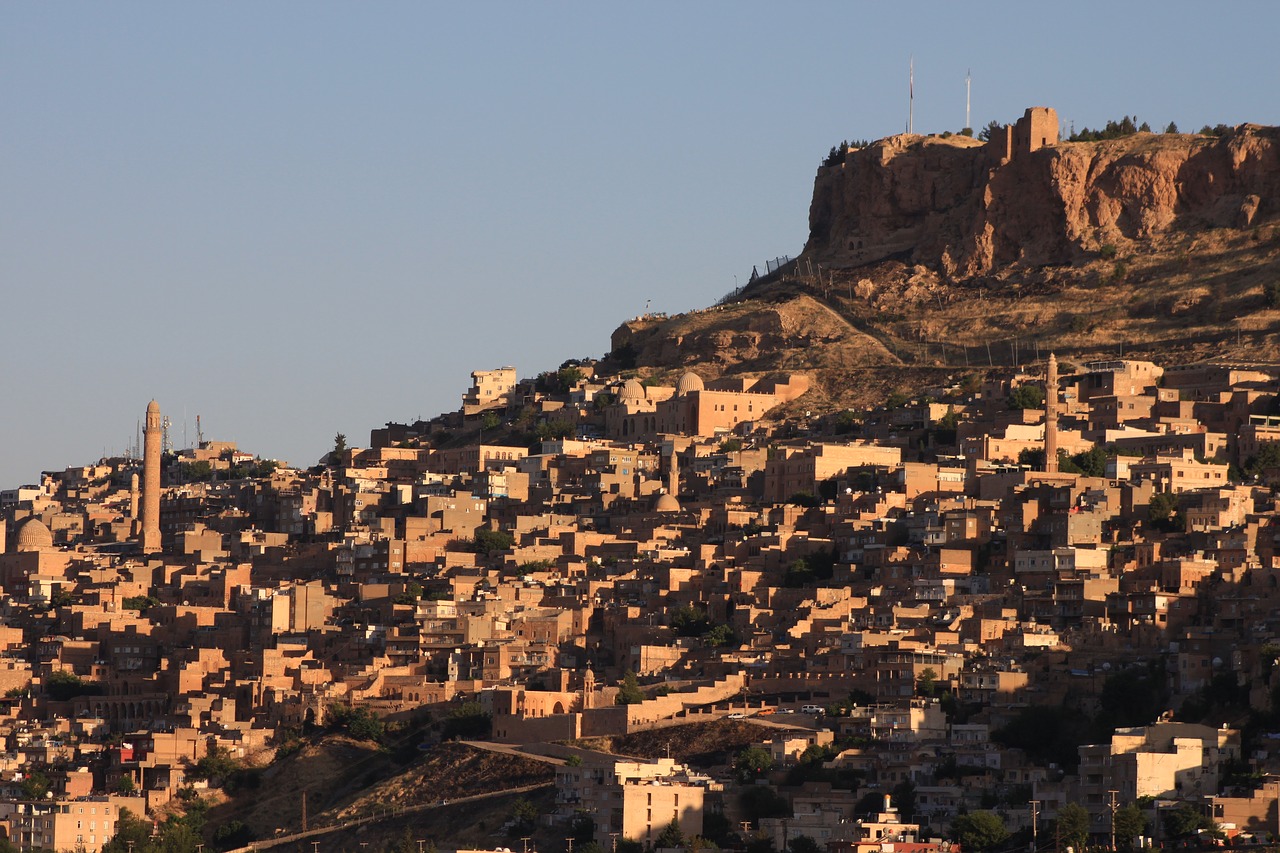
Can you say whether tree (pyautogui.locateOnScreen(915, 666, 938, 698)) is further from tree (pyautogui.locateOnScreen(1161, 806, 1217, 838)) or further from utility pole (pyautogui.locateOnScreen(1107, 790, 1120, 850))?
tree (pyautogui.locateOnScreen(1161, 806, 1217, 838))

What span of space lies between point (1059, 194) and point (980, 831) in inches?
1969

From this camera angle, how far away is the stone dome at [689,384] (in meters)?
105

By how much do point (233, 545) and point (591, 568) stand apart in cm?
1307

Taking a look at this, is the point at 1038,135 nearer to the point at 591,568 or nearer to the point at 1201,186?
the point at 1201,186

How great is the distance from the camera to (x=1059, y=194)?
352ft

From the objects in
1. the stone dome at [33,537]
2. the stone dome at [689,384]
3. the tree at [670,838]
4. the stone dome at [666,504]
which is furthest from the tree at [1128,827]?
the stone dome at [689,384]

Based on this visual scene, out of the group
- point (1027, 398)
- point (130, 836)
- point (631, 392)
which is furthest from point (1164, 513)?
point (631, 392)

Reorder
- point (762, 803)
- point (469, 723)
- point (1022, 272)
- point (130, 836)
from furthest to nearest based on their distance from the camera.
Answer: point (1022, 272)
point (469, 723)
point (130, 836)
point (762, 803)

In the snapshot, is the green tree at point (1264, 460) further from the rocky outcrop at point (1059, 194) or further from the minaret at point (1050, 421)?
the rocky outcrop at point (1059, 194)

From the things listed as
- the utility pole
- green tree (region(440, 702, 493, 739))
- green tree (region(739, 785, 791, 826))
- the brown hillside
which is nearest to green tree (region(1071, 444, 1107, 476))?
the brown hillside

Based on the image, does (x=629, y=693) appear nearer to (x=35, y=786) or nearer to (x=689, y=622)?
(x=689, y=622)

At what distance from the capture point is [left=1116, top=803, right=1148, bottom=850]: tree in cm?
5850

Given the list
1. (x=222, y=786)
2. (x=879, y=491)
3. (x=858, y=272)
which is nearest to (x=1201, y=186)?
(x=858, y=272)

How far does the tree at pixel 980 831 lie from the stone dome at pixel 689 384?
45.1 meters
